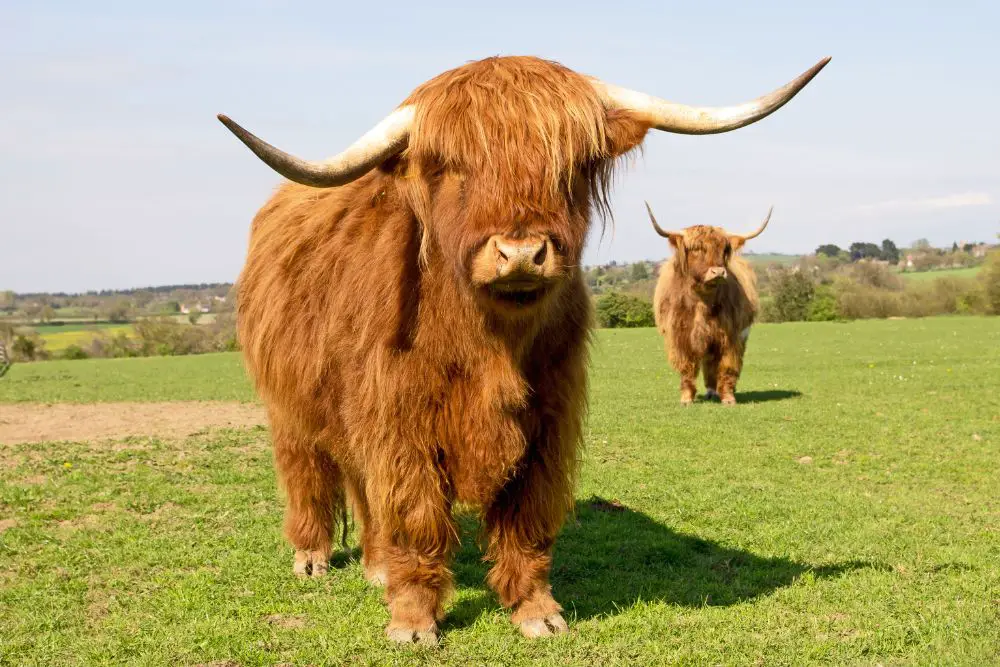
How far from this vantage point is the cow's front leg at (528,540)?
13.1 ft

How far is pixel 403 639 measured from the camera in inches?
152

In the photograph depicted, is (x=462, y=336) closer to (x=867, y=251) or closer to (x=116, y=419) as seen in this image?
(x=116, y=419)

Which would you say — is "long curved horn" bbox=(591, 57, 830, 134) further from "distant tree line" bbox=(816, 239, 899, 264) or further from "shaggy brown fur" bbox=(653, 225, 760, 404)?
"distant tree line" bbox=(816, 239, 899, 264)

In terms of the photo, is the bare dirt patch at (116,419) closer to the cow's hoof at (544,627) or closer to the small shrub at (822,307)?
the cow's hoof at (544,627)

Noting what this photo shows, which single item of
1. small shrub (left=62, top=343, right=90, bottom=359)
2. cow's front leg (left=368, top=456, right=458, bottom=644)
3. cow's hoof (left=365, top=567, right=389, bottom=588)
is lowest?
small shrub (left=62, top=343, right=90, bottom=359)

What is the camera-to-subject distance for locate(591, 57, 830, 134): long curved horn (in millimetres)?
3645

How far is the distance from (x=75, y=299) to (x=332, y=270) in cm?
9047

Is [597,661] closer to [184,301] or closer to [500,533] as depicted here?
[500,533]

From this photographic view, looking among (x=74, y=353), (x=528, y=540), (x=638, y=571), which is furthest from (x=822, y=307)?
(x=528, y=540)

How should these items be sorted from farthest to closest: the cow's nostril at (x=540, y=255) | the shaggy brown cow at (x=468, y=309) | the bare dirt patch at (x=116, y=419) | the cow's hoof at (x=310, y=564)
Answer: the bare dirt patch at (x=116, y=419), the cow's hoof at (x=310, y=564), the shaggy brown cow at (x=468, y=309), the cow's nostril at (x=540, y=255)

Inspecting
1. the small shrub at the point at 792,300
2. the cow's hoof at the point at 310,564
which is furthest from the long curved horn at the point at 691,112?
the small shrub at the point at 792,300

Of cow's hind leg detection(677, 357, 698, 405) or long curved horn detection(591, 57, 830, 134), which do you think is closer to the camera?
long curved horn detection(591, 57, 830, 134)

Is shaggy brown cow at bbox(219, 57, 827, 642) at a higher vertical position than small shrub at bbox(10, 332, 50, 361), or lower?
higher

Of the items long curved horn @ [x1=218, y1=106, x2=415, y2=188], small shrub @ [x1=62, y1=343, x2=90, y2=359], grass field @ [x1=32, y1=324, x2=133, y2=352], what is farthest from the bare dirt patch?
grass field @ [x1=32, y1=324, x2=133, y2=352]
